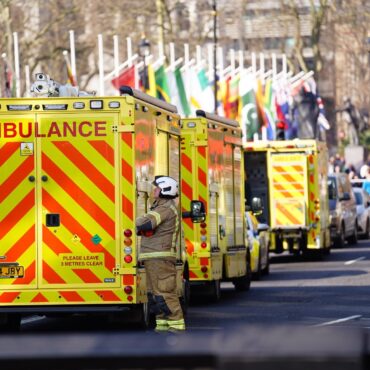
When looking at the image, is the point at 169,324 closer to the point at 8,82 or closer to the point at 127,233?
the point at 127,233

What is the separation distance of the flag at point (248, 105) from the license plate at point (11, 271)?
46173mm

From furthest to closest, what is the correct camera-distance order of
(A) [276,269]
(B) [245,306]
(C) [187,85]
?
(C) [187,85]
(A) [276,269]
(B) [245,306]

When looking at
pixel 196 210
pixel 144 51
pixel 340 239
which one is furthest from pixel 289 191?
pixel 144 51

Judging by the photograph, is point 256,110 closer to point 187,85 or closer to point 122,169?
point 187,85

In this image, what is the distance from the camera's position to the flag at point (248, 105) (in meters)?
60.8

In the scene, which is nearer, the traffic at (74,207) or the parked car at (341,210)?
the traffic at (74,207)

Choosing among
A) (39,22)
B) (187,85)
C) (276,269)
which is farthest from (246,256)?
(39,22)

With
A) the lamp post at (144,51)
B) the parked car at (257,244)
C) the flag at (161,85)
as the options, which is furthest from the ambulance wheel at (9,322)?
the flag at (161,85)

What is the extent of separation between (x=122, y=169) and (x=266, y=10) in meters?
79.9

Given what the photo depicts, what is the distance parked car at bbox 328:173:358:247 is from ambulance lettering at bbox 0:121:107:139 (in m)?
21.1

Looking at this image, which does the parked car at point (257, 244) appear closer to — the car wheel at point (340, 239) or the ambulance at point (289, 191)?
the ambulance at point (289, 191)

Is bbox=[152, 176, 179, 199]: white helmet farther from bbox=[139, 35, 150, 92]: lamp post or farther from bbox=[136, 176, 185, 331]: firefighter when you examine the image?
bbox=[139, 35, 150, 92]: lamp post

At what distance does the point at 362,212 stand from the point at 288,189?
11.2 metres

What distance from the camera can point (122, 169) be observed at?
14312 millimetres
